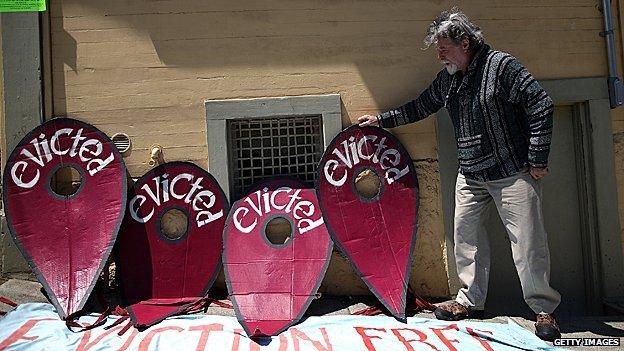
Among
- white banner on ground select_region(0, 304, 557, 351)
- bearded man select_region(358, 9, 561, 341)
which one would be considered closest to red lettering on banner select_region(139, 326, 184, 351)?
white banner on ground select_region(0, 304, 557, 351)

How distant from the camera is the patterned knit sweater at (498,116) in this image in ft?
11.4

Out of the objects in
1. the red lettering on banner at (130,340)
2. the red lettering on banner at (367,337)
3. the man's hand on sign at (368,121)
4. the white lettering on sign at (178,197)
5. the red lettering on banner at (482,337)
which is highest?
the man's hand on sign at (368,121)

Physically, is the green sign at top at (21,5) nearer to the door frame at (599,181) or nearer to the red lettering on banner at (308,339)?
the red lettering on banner at (308,339)

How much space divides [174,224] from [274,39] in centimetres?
167

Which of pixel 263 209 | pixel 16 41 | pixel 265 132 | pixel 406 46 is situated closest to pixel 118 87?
pixel 16 41

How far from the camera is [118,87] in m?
4.23

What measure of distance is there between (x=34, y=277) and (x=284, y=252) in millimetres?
1967

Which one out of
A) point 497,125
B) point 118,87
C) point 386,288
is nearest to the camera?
point 497,125

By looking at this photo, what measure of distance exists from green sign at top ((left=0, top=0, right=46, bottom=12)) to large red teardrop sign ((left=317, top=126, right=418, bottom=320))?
251 cm

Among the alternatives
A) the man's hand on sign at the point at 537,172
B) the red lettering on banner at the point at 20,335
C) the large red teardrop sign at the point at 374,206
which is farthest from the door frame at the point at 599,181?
the red lettering on banner at the point at 20,335

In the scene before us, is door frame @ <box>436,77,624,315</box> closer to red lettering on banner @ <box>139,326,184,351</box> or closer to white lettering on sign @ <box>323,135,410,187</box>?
white lettering on sign @ <box>323,135,410,187</box>

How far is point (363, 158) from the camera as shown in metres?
4.18

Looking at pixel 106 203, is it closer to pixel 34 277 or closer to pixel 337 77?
pixel 34 277

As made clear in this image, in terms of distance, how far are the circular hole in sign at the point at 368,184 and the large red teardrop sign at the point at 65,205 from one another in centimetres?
180
